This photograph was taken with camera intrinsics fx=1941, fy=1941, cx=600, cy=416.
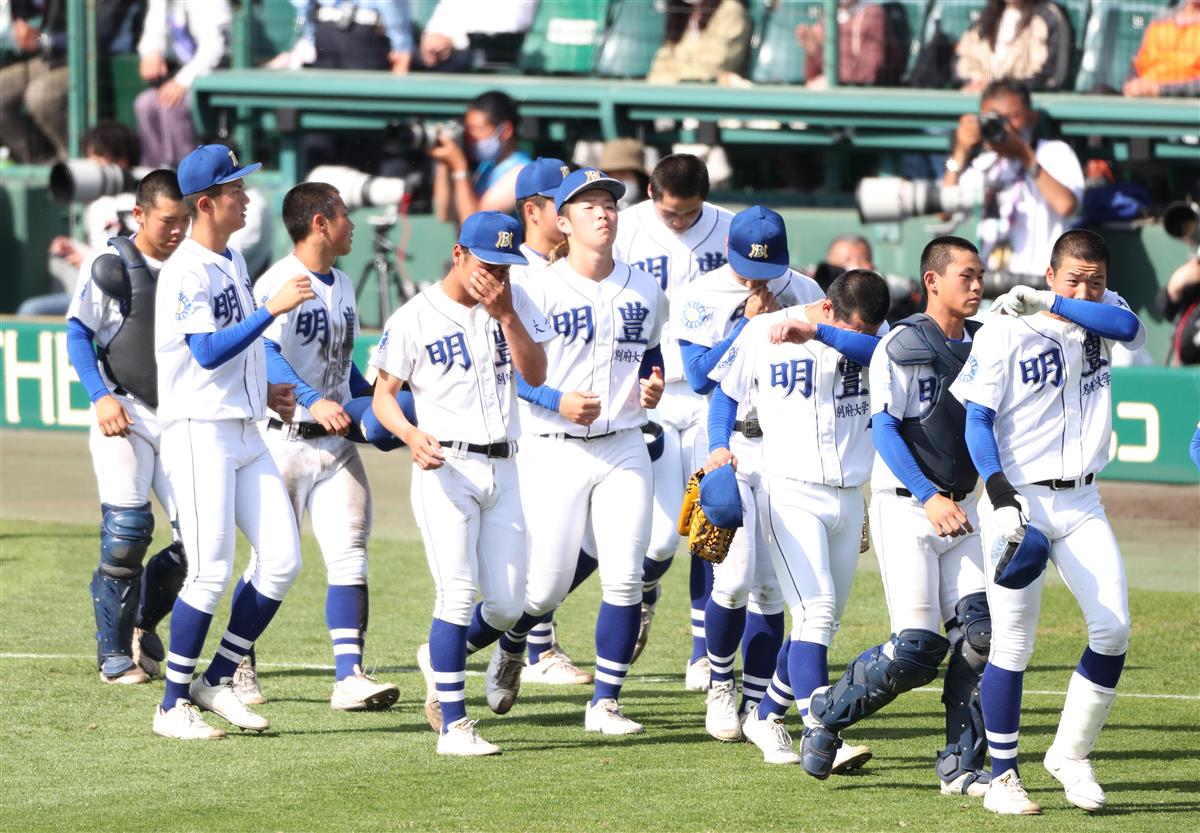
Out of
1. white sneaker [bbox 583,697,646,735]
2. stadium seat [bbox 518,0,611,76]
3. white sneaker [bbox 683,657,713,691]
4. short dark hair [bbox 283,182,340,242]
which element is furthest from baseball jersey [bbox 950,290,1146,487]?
stadium seat [bbox 518,0,611,76]

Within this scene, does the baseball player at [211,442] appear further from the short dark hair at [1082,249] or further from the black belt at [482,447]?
the short dark hair at [1082,249]

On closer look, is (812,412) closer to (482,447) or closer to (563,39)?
(482,447)

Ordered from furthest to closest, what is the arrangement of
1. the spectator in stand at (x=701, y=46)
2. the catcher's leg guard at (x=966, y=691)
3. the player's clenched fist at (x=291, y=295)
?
the spectator in stand at (x=701, y=46) → the player's clenched fist at (x=291, y=295) → the catcher's leg guard at (x=966, y=691)

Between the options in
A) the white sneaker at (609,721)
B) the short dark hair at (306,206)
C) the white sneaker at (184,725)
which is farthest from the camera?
the short dark hair at (306,206)

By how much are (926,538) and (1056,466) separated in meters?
0.51

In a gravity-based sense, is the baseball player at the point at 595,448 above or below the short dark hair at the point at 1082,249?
below

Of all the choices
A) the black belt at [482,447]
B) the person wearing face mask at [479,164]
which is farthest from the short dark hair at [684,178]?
the person wearing face mask at [479,164]

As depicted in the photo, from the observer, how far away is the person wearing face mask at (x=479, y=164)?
39.6ft

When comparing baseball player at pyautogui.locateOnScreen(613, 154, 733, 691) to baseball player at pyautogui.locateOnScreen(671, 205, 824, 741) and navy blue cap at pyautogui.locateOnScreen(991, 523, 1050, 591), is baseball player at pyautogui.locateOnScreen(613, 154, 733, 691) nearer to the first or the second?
baseball player at pyautogui.locateOnScreen(671, 205, 824, 741)

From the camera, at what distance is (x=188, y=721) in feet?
22.7

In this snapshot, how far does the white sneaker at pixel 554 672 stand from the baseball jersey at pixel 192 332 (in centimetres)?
196

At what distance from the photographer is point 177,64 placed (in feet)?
54.5

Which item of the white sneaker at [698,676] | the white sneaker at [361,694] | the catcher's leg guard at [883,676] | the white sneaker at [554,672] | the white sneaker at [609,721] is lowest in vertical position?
the white sneaker at [554,672]

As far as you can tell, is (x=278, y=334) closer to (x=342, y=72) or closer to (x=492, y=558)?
(x=492, y=558)
